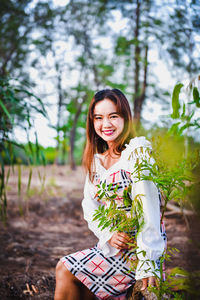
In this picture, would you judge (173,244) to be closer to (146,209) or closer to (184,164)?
(146,209)

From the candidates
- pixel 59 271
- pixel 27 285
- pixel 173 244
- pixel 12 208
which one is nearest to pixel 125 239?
pixel 59 271

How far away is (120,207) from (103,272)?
292mm

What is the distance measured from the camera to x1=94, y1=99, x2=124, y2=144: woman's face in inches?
47.6

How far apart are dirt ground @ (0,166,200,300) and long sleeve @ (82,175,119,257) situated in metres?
0.32

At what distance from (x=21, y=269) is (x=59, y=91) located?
399cm

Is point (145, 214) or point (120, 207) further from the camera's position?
point (120, 207)

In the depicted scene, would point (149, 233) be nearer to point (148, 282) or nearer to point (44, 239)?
point (148, 282)

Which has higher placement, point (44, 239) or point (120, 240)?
point (120, 240)

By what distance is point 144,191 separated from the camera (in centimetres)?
91

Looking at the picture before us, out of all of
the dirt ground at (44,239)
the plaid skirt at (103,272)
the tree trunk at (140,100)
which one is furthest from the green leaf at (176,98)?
the tree trunk at (140,100)

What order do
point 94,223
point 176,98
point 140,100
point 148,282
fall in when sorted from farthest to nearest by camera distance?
point 140,100 < point 94,223 < point 148,282 < point 176,98

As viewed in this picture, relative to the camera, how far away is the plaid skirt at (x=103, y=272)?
1.04m

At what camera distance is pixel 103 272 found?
1.05 meters

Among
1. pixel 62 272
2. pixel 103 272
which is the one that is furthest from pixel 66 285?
pixel 103 272
